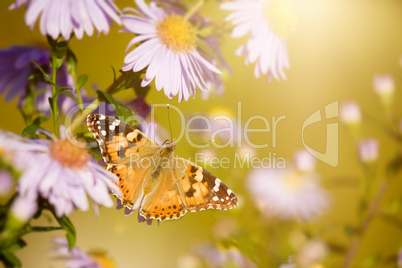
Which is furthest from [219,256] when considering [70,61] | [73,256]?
[70,61]

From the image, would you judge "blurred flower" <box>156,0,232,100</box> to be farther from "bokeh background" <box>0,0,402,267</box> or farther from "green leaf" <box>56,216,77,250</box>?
"green leaf" <box>56,216,77,250</box>

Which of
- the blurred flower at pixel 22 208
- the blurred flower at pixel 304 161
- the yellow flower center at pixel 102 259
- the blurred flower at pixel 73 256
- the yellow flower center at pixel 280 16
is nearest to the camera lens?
the blurred flower at pixel 22 208

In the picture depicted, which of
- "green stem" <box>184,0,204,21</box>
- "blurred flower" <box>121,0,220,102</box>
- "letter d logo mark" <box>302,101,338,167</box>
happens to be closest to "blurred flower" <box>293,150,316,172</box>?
"letter d logo mark" <box>302,101,338,167</box>

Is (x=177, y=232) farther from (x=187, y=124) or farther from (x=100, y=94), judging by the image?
(x=100, y=94)

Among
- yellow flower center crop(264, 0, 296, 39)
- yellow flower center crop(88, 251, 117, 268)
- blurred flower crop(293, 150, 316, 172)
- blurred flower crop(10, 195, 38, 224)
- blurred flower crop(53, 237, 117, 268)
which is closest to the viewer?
blurred flower crop(10, 195, 38, 224)

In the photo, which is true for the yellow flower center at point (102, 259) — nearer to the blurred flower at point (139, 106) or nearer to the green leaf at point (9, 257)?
the green leaf at point (9, 257)

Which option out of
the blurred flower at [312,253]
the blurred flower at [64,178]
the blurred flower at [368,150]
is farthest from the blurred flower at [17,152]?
the blurred flower at [368,150]
